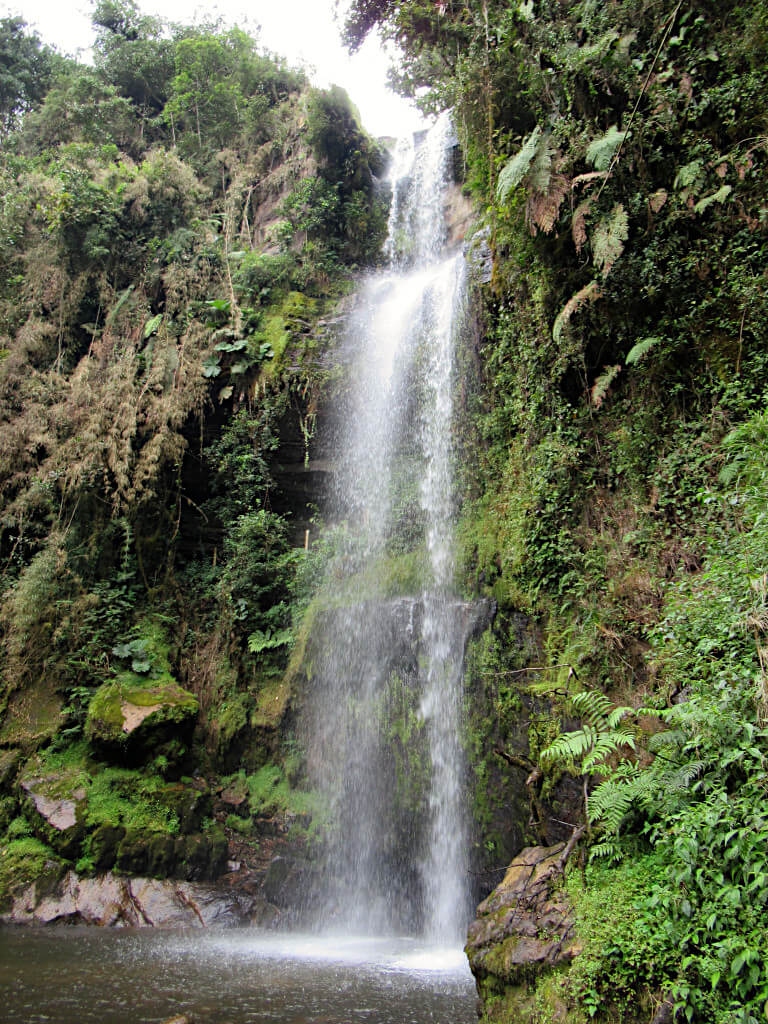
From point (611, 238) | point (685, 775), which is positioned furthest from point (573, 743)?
point (611, 238)

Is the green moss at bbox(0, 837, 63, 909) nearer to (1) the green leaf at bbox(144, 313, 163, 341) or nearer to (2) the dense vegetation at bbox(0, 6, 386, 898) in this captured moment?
(2) the dense vegetation at bbox(0, 6, 386, 898)

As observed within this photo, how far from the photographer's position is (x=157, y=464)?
34.5 feet

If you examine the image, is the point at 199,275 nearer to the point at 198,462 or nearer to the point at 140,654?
the point at 198,462

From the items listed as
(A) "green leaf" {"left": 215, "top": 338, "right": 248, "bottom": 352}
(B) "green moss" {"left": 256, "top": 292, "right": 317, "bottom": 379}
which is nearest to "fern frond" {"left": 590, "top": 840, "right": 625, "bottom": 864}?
(B) "green moss" {"left": 256, "top": 292, "right": 317, "bottom": 379}

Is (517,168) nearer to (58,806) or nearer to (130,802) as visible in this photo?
(130,802)

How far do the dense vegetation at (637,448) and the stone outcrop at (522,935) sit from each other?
138 mm

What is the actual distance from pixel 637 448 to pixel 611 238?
2.21m

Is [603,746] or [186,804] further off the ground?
[603,746]

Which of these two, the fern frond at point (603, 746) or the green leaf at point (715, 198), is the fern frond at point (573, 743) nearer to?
the fern frond at point (603, 746)

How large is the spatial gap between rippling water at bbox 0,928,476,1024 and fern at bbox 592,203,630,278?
21.9 ft

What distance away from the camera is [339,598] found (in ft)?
30.8

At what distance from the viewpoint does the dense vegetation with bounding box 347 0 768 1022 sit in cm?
324

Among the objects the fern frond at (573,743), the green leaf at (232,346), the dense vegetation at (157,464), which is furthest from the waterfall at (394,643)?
the fern frond at (573,743)

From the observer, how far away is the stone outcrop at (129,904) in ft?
22.9
